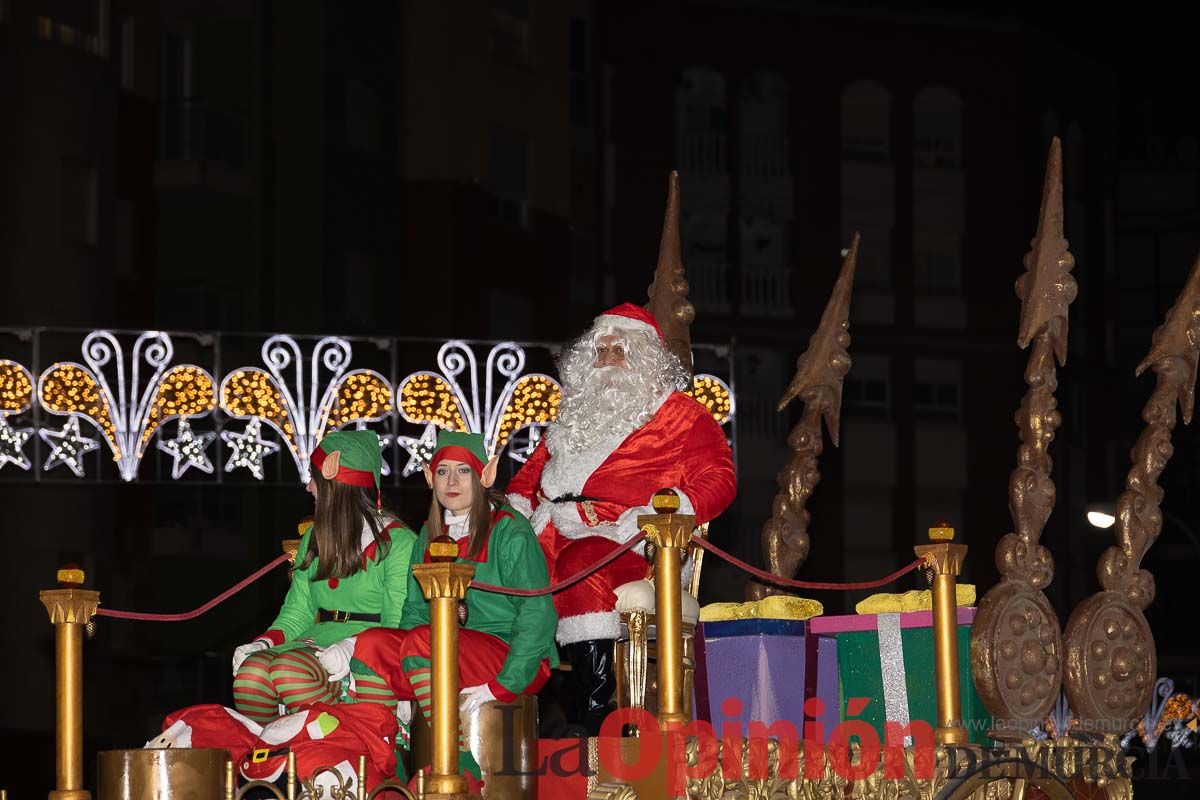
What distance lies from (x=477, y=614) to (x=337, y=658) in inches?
20.3

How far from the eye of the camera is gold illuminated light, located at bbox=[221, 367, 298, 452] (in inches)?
440

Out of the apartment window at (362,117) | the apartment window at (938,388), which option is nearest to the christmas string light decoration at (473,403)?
the apartment window at (362,117)

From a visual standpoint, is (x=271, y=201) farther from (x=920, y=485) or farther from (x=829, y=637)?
(x=829, y=637)

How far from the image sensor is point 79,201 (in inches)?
733

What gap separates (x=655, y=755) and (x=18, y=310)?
1258 centimetres

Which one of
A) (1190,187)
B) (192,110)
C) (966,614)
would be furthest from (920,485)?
(966,614)

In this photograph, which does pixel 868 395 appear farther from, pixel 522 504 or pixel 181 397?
pixel 522 504

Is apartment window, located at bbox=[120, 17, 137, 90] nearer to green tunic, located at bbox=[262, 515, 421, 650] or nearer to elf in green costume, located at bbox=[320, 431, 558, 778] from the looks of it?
green tunic, located at bbox=[262, 515, 421, 650]

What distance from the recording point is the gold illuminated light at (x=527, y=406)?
11344mm

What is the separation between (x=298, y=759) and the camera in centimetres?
645

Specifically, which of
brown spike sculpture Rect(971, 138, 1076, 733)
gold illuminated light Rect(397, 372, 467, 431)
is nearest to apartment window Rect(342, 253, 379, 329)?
gold illuminated light Rect(397, 372, 467, 431)

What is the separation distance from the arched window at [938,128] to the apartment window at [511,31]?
23.7 ft

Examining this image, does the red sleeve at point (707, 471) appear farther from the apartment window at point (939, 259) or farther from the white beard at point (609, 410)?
the apartment window at point (939, 259)

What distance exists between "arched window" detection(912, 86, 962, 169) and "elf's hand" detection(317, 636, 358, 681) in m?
21.6
